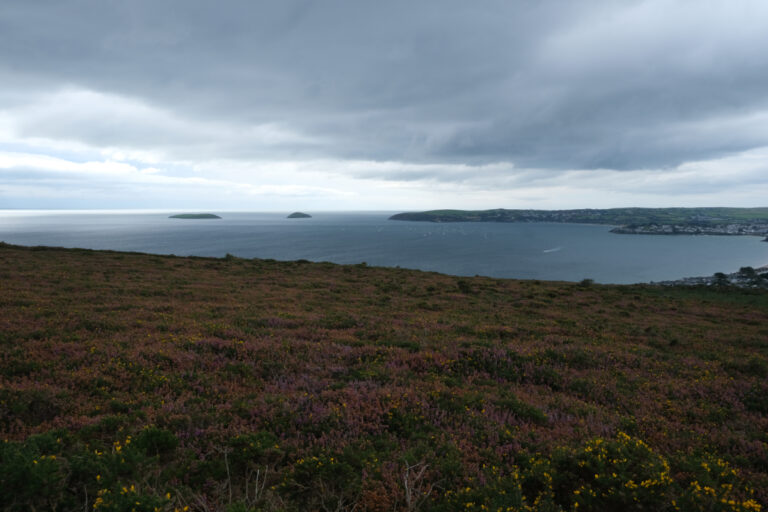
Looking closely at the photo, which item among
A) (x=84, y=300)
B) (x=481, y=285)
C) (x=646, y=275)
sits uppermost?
(x=84, y=300)

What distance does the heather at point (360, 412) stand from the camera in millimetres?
5520

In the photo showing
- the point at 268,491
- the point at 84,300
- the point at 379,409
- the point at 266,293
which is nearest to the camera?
the point at 268,491

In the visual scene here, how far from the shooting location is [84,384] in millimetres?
8656

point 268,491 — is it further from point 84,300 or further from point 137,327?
point 84,300

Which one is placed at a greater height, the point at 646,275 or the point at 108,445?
the point at 108,445

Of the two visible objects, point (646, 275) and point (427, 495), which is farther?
point (646, 275)

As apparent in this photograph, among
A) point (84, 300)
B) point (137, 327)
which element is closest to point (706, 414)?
point (137, 327)

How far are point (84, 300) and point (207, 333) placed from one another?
30.3ft

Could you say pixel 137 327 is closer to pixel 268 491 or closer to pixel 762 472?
pixel 268 491

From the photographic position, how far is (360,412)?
797cm

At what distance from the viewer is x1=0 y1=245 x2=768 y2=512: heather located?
5.52 meters

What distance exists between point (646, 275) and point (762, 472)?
11693 centimetres

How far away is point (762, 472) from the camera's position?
6492 millimetres

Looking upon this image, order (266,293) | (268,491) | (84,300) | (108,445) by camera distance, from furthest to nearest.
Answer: (266,293), (84,300), (108,445), (268,491)
